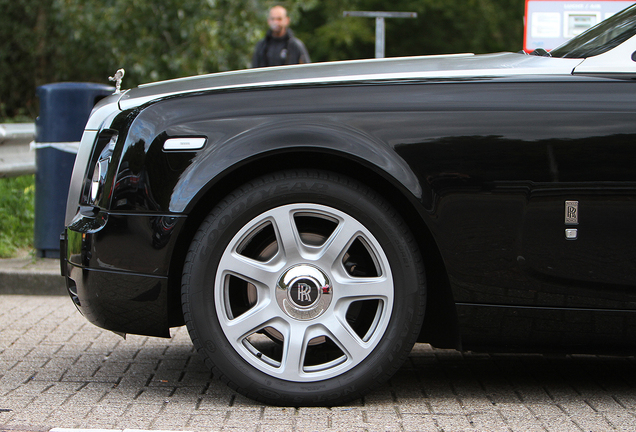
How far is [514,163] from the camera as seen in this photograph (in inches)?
107

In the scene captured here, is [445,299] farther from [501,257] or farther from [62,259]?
[62,259]

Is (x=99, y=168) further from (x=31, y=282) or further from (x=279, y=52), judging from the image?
(x=279, y=52)

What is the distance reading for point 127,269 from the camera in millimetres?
2848

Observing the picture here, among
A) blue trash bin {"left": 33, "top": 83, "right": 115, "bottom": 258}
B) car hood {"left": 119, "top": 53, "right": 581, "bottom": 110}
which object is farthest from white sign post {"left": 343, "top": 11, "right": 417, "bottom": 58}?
car hood {"left": 119, "top": 53, "right": 581, "bottom": 110}

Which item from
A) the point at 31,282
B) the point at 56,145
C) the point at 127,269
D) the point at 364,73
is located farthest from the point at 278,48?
the point at 127,269

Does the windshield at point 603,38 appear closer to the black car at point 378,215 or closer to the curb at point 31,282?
the black car at point 378,215

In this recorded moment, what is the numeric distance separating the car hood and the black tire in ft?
1.33

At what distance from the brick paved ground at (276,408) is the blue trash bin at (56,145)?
167cm

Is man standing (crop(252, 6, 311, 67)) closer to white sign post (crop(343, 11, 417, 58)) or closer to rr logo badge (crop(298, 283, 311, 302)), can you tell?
white sign post (crop(343, 11, 417, 58))

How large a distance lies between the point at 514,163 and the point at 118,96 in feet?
5.51

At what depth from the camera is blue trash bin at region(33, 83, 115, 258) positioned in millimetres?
5523

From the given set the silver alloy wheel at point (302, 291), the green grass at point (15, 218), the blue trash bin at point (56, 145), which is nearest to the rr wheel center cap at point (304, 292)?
the silver alloy wheel at point (302, 291)

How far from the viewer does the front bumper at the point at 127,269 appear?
9.25 feet

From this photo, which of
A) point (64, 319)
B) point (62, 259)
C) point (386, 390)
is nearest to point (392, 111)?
point (386, 390)
